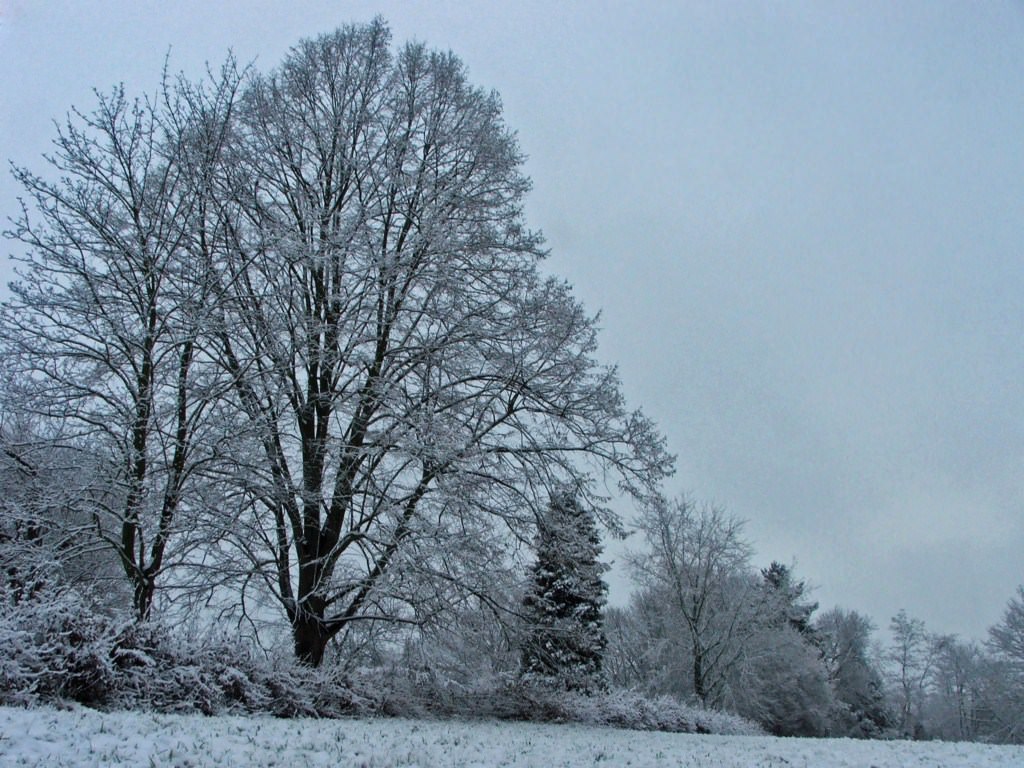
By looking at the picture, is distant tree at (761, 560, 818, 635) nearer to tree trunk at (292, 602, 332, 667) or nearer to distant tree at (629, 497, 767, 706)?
distant tree at (629, 497, 767, 706)

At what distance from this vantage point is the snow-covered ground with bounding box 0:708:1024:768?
475 centimetres

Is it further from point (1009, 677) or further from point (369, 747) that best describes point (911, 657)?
point (369, 747)

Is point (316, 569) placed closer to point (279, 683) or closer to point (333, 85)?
point (279, 683)

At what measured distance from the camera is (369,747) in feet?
19.7

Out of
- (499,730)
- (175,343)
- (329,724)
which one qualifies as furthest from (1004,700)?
(175,343)

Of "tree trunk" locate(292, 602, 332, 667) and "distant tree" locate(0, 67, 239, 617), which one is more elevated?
"distant tree" locate(0, 67, 239, 617)

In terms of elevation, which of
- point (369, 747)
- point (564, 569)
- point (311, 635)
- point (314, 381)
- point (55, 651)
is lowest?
point (369, 747)

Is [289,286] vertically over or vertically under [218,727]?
over

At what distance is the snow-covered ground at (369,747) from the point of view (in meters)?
4.75

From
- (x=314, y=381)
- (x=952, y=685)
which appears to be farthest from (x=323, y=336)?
(x=952, y=685)

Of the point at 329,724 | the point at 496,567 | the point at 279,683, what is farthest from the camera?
the point at 496,567

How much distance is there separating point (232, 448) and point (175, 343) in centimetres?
152

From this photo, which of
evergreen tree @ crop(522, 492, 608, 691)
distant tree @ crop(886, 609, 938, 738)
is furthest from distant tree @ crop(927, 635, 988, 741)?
evergreen tree @ crop(522, 492, 608, 691)

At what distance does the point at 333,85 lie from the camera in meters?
11.8
